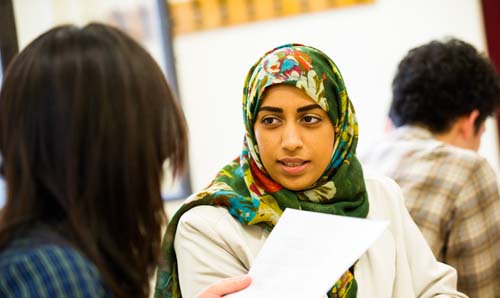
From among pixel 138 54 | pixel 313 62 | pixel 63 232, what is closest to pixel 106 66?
pixel 138 54

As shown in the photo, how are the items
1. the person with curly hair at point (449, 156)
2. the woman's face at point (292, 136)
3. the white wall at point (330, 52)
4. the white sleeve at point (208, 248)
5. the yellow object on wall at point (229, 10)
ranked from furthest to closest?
1. the yellow object on wall at point (229, 10)
2. the white wall at point (330, 52)
3. the person with curly hair at point (449, 156)
4. the woman's face at point (292, 136)
5. the white sleeve at point (208, 248)

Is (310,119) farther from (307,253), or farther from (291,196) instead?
(307,253)

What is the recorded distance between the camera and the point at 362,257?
5.26 feet

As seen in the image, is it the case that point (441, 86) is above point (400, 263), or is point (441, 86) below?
above

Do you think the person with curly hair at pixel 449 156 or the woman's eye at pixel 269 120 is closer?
the woman's eye at pixel 269 120

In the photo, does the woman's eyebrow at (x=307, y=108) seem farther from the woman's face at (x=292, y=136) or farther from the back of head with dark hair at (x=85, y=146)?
the back of head with dark hair at (x=85, y=146)

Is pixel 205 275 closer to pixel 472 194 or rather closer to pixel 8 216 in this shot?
pixel 8 216

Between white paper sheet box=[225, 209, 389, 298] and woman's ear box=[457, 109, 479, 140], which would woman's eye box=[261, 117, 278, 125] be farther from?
woman's ear box=[457, 109, 479, 140]

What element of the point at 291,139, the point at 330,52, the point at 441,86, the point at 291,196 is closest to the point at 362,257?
the point at 291,196

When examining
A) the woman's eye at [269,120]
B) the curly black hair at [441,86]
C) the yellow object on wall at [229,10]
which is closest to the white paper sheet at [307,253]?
the woman's eye at [269,120]

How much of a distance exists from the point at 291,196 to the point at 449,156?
0.64 m

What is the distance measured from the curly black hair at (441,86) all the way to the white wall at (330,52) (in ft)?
5.13

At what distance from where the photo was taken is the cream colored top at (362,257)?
1521 mm

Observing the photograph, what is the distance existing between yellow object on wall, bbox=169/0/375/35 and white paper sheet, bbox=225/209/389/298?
2.65m
